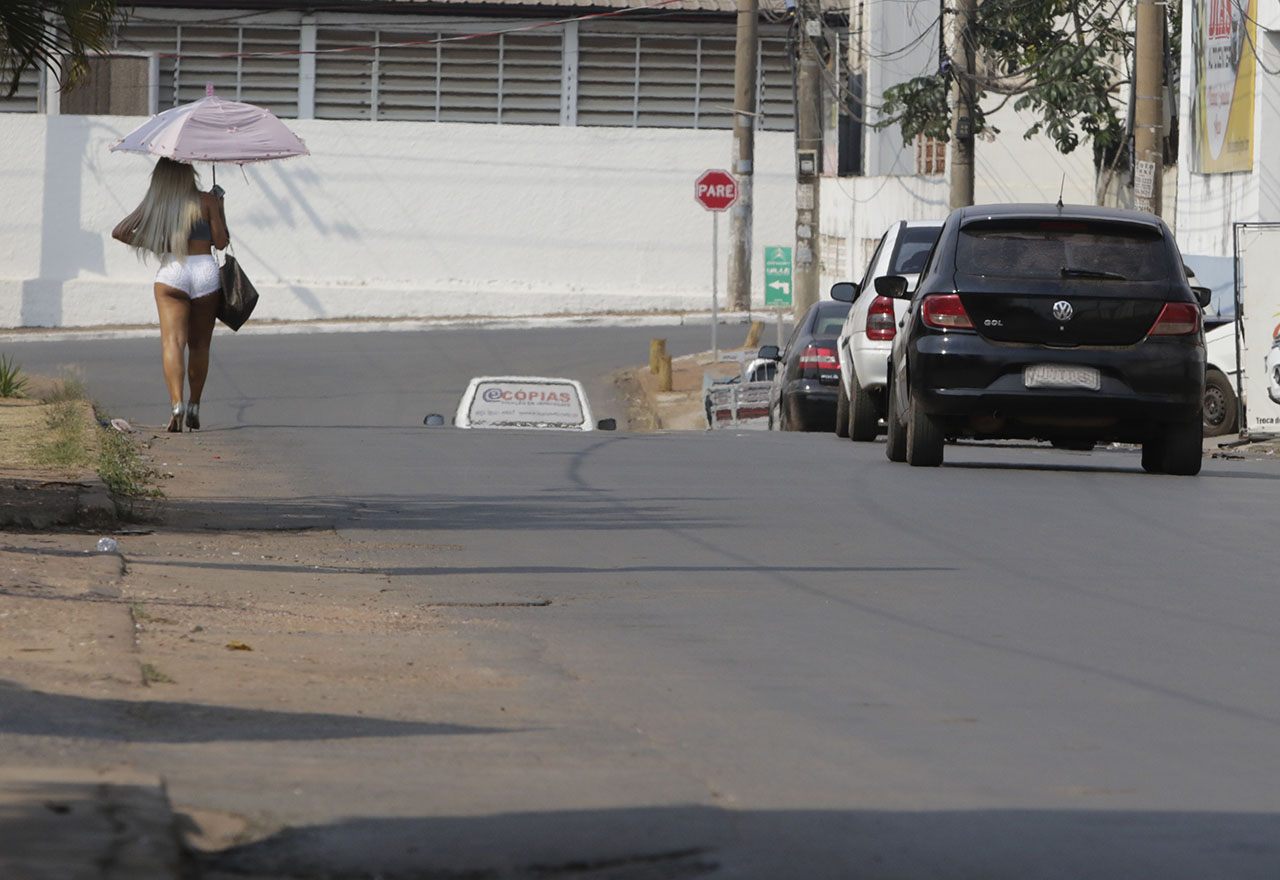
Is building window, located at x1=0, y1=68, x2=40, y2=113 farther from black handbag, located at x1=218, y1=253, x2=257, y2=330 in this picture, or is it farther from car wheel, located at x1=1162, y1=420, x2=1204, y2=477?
car wheel, located at x1=1162, y1=420, x2=1204, y2=477

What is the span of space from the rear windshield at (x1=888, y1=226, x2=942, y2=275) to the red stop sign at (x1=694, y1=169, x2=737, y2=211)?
1918 cm

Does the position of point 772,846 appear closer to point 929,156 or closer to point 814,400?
point 814,400

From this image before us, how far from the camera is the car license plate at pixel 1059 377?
523 inches

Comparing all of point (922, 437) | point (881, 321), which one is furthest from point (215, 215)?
point (922, 437)

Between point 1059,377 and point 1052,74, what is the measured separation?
Result: 23.1 m

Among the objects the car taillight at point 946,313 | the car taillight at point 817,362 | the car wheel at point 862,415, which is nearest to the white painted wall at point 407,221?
the car taillight at point 817,362

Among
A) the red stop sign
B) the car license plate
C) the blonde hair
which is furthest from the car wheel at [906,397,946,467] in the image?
the red stop sign

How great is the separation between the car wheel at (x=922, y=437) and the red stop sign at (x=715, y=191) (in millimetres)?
22617

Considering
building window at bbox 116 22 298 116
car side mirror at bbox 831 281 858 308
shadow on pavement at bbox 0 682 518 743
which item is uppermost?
building window at bbox 116 22 298 116

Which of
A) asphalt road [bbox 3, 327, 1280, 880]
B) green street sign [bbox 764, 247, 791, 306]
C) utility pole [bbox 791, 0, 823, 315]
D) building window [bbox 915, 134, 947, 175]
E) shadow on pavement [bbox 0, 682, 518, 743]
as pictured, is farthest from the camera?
building window [bbox 915, 134, 947, 175]

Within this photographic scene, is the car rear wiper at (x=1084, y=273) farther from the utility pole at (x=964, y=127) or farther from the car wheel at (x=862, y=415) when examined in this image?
the utility pole at (x=964, y=127)

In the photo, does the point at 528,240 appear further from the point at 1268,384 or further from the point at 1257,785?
the point at 1257,785

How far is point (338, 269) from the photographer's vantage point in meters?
46.8

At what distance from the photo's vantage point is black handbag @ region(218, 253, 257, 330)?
15992 millimetres
